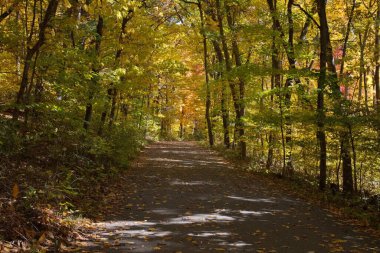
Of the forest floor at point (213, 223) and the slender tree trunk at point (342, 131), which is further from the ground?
the slender tree trunk at point (342, 131)

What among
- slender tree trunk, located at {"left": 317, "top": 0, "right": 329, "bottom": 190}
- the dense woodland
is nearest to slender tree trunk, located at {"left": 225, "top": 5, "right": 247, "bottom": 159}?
the dense woodland

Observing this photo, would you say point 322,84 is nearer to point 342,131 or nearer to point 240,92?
point 342,131

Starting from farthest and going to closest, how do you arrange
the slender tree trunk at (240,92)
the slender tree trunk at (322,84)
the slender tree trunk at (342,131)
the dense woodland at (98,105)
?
1. the slender tree trunk at (240,92)
2. the slender tree trunk at (322,84)
3. the slender tree trunk at (342,131)
4. the dense woodland at (98,105)

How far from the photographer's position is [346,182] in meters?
11.9

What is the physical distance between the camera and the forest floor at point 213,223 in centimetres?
628

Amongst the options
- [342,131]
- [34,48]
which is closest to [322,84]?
[342,131]

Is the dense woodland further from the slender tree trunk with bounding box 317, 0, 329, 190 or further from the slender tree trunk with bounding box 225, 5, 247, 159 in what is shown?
the slender tree trunk with bounding box 225, 5, 247, 159

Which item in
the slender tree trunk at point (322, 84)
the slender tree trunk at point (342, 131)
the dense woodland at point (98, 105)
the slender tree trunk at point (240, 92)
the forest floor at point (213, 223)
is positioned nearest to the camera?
the forest floor at point (213, 223)

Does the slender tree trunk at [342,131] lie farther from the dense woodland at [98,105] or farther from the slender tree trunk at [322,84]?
the slender tree trunk at [322,84]

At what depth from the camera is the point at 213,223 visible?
767 cm

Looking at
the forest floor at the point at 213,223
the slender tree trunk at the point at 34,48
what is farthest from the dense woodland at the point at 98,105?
the forest floor at the point at 213,223

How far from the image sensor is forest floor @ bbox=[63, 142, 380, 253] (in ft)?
20.6

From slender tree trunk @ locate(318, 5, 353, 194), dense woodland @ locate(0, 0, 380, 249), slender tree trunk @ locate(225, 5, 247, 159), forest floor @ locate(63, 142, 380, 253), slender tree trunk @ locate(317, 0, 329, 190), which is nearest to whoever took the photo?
forest floor @ locate(63, 142, 380, 253)

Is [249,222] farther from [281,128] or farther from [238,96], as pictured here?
[238,96]
